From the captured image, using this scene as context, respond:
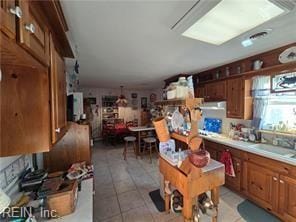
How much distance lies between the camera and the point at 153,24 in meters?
1.45

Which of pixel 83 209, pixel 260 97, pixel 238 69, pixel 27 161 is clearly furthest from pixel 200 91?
pixel 27 161

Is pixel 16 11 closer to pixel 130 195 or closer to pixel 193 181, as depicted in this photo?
pixel 193 181

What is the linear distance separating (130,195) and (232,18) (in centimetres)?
288

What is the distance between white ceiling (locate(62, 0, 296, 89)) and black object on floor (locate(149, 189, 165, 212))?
2.35 metres

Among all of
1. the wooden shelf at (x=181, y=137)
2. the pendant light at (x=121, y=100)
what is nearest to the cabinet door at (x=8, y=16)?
the wooden shelf at (x=181, y=137)

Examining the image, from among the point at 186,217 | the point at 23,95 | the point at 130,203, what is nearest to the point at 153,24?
the point at 23,95

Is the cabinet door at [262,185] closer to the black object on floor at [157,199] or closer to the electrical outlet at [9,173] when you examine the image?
the black object on floor at [157,199]

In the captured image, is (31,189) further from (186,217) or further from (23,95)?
(186,217)

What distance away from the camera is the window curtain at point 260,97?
103 inches

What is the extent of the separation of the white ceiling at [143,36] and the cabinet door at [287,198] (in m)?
1.77

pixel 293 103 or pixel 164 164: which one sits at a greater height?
pixel 293 103

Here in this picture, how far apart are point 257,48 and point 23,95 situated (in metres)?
2.78

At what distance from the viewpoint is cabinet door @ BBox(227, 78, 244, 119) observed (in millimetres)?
2812

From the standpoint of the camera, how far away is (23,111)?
3.06 ft
